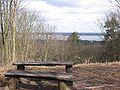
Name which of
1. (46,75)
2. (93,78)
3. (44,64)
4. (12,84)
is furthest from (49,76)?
(93,78)

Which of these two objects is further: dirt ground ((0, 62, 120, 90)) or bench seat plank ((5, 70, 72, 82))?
dirt ground ((0, 62, 120, 90))

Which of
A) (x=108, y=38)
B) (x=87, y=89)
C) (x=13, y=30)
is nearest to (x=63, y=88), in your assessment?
(x=87, y=89)

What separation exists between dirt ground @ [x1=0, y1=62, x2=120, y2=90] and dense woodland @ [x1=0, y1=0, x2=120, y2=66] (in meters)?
5.95

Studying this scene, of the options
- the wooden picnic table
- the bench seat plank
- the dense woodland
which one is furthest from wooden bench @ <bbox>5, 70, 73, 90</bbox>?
the dense woodland

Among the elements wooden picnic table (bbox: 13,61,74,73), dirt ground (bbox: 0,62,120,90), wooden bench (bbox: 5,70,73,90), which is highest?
wooden picnic table (bbox: 13,61,74,73)

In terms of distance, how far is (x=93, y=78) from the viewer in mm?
8422

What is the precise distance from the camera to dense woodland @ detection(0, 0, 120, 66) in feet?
55.7

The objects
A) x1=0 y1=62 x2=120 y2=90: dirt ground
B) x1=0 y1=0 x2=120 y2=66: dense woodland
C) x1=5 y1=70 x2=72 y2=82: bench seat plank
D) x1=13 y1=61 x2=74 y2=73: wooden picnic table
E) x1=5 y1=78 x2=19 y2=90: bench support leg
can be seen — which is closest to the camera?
x1=5 y1=70 x2=72 y2=82: bench seat plank

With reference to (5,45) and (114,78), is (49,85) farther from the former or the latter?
(5,45)

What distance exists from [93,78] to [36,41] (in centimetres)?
3090

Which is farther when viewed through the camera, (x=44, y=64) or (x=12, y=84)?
(x=44, y=64)

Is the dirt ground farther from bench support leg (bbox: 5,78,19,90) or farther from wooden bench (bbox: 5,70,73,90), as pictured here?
wooden bench (bbox: 5,70,73,90)

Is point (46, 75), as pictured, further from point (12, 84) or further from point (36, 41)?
point (36, 41)

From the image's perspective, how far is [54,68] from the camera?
10.3m
